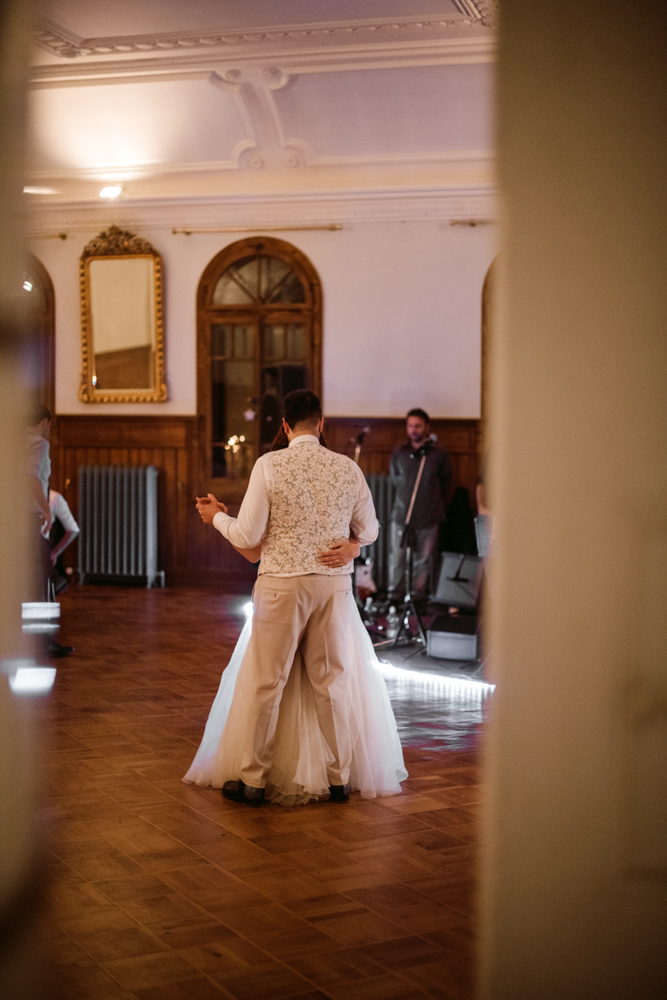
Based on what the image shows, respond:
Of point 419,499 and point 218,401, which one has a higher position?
point 218,401

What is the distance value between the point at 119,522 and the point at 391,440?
114 inches

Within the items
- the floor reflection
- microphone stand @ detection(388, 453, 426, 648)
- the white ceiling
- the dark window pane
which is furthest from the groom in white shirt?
the dark window pane

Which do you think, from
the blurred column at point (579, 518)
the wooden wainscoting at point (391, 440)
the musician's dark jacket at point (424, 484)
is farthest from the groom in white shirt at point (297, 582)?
the wooden wainscoting at point (391, 440)

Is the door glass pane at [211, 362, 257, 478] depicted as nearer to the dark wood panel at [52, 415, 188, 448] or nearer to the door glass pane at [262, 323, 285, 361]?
the door glass pane at [262, 323, 285, 361]

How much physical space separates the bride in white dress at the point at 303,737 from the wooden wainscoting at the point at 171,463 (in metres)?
5.63

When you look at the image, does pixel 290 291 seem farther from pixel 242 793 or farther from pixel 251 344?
pixel 242 793

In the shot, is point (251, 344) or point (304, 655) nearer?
point (304, 655)

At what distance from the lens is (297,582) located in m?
3.83

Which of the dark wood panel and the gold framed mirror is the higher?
the gold framed mirror

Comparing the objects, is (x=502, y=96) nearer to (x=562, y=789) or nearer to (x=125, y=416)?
(x=562, y=789)

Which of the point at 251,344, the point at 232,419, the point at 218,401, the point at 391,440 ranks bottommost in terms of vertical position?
the point at 391,440

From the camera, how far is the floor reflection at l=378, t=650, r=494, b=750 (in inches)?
195

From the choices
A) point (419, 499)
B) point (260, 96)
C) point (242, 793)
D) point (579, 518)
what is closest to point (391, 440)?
point (419, 499)

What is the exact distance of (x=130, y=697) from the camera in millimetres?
5605
